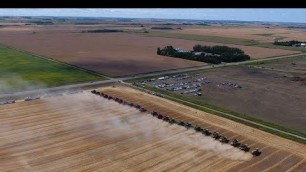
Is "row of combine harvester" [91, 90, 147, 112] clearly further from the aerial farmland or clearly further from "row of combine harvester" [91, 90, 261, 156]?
the aerial farmland

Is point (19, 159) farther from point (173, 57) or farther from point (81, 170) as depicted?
point (173, 57)

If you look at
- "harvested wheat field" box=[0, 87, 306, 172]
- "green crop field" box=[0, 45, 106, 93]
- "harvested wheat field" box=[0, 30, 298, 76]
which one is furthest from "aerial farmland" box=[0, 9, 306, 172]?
"harvested wheat field" box=[0, 30, 298, 76]

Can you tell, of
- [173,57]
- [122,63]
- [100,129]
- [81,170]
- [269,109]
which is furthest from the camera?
[173,57]

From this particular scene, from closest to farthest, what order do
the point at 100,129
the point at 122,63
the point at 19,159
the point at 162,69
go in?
the point at 19,159 → the point at 100,129 → the point at 162,69 → the point at 122,63

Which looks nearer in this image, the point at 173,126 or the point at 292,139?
the point at 292,139

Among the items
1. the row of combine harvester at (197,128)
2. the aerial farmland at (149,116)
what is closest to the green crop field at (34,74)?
the aerial farmland at (149,116)
